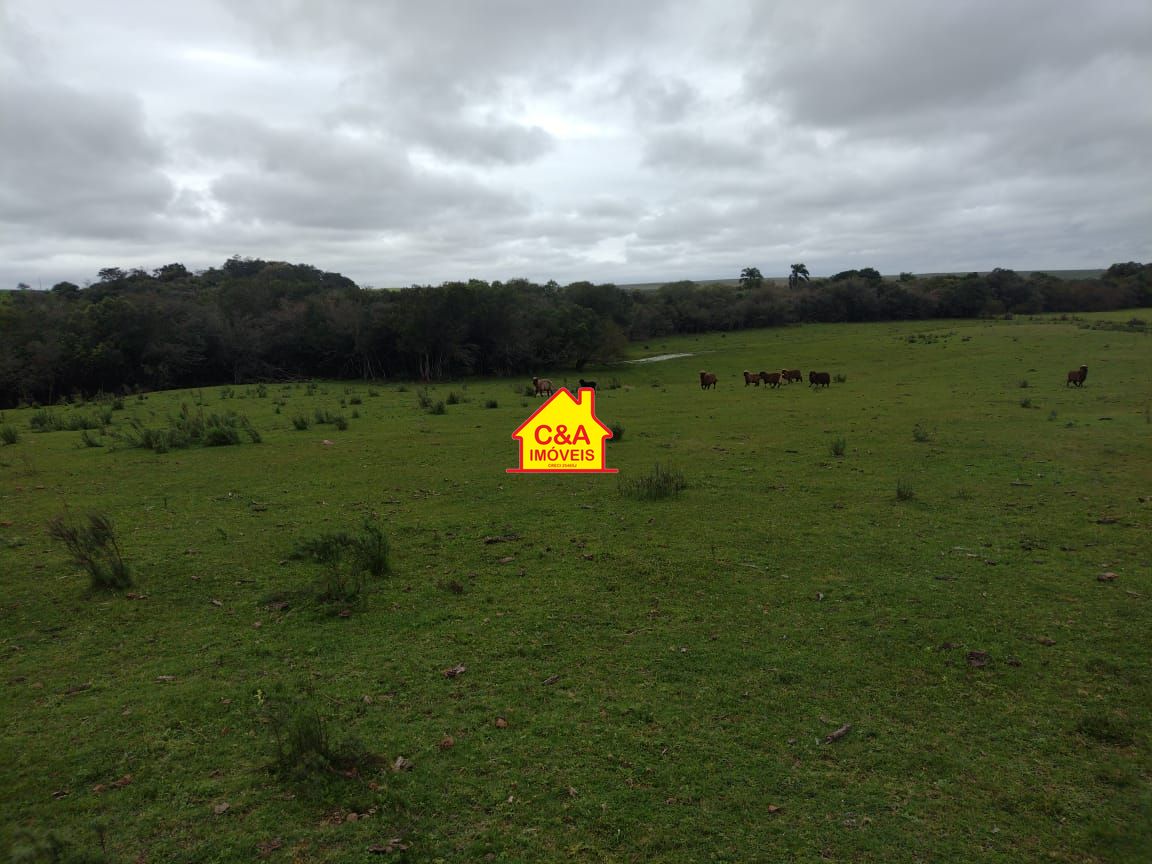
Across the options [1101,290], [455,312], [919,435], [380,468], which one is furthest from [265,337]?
[1101,290]

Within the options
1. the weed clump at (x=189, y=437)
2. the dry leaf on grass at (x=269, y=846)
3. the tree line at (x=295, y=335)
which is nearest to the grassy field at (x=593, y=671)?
the dry leaf on grass at (x=269, y=846)

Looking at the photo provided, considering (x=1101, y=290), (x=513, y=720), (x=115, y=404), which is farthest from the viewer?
(x=1101, y=290)

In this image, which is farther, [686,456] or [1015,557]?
[686,456]

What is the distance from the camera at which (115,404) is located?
88.3 feet

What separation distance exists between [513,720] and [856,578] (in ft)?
16.0

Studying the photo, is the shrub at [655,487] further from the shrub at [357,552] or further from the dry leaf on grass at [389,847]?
the dry leaf on grass at [389,847]

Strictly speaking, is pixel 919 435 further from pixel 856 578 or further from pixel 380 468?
pixel 380 468

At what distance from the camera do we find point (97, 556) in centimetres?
Result: 790

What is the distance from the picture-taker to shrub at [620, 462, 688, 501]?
38.2 feet

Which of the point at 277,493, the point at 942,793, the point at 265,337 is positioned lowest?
the point at 942,793

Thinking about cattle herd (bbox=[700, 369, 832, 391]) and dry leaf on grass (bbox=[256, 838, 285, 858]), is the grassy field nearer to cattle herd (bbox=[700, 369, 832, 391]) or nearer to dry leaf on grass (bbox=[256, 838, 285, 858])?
dry leaf on grass (bbox=[256, 838, 285, 858])

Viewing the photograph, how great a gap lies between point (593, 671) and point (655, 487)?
241 inches

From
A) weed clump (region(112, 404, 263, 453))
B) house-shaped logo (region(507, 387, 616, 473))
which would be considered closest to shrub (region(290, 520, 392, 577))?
house-shaped logo (region(507, 387, 616, 473))

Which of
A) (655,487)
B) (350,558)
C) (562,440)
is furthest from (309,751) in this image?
(562,440)
